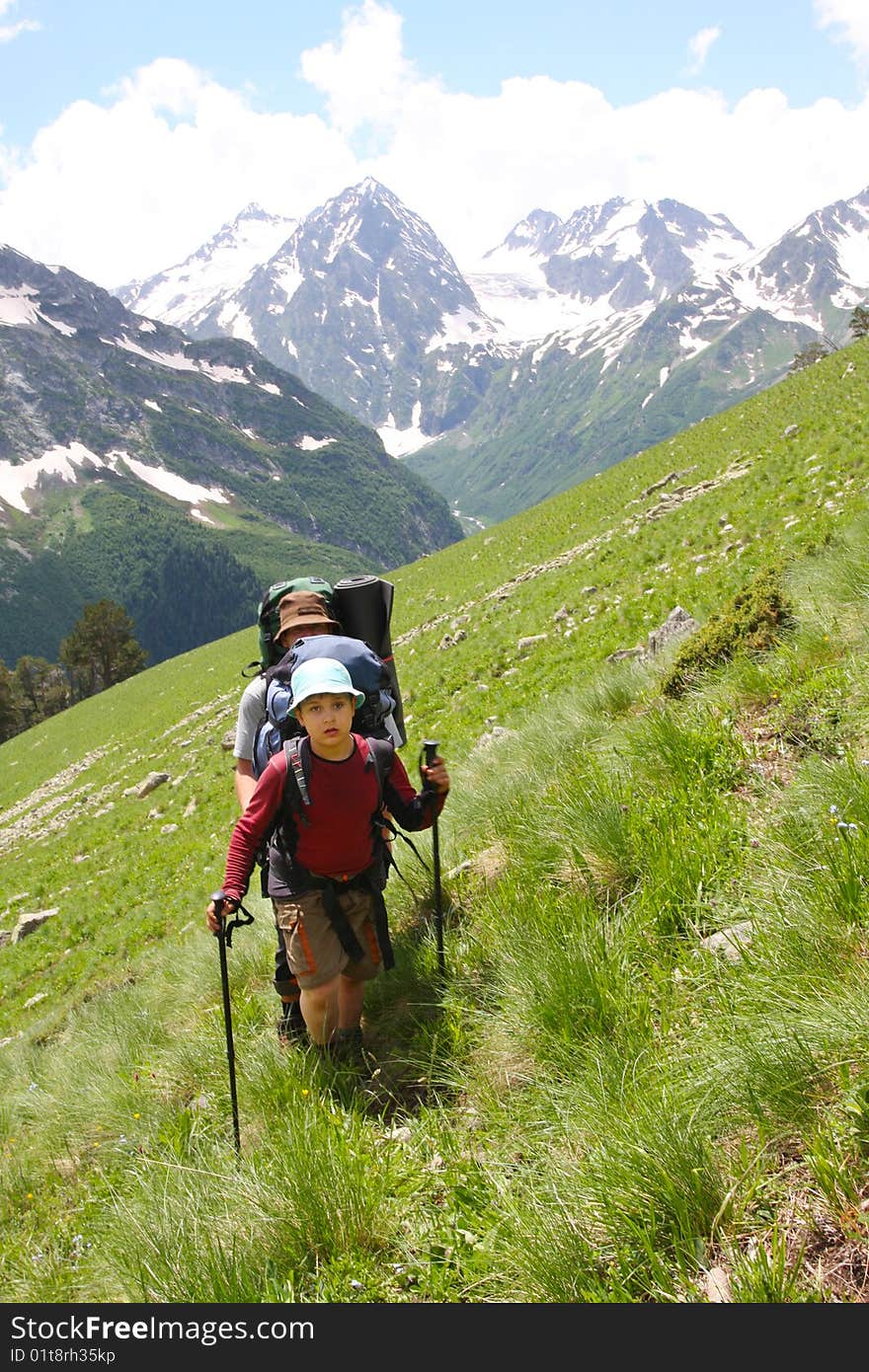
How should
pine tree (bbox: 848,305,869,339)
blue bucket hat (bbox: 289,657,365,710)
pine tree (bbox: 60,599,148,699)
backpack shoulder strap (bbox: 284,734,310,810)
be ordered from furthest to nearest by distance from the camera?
pine tree (bbox: 60,599,148,699), pine tree (bbox: 848,305,869,339), backpack shoulder strap (bbox: 284,734,310,810), blue bucket hat (bbox: 289,657,365,710)

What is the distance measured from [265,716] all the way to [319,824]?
4.02 feet

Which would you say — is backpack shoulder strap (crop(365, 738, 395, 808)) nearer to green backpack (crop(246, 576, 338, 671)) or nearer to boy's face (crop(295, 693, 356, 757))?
boy's face (crop(295, 693, 356, 757))

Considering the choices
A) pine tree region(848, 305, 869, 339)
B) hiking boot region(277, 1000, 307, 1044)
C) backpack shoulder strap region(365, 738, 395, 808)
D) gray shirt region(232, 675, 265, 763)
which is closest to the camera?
backpack shoulder strap region(365, 738, 395, 808)

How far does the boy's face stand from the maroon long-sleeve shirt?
0.17 metres

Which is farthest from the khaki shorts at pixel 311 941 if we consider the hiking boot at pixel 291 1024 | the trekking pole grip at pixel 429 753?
the trekking pole grip at pixel 429 753

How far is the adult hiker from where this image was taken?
4488 mm

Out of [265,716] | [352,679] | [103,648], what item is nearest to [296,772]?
[352,679]

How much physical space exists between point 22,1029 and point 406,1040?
845 cm

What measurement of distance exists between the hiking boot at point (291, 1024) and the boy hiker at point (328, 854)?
36cm

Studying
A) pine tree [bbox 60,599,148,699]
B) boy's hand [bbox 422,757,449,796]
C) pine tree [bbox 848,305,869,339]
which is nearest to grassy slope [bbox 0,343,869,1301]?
boy's hand [bbox 422,757,449,796]

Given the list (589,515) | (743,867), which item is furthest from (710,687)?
(589,515)

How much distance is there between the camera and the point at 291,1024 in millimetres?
4500

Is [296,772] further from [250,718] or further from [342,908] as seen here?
[250,718]

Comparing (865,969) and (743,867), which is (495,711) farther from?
(865,969)
